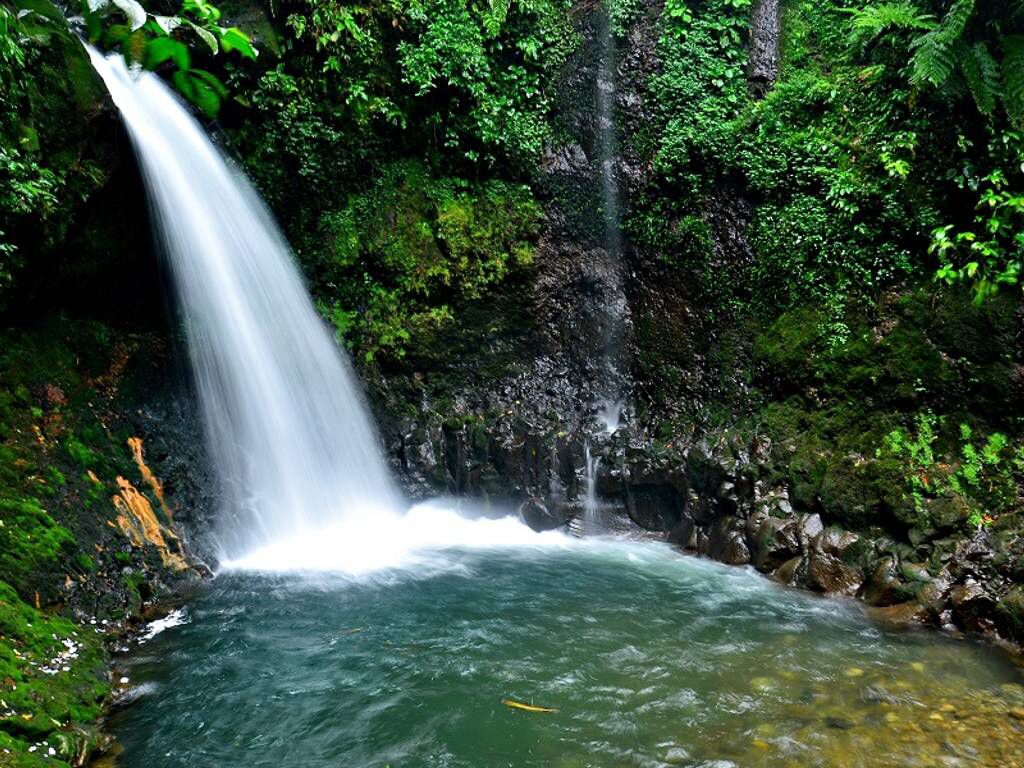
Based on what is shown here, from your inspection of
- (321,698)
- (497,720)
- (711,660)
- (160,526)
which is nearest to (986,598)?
(711,660)

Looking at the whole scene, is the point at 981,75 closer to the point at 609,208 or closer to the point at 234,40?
the point at 609,208

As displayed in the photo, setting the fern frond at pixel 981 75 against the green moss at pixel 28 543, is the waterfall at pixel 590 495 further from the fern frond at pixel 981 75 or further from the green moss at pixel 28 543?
the fern frond at pixel 981 75

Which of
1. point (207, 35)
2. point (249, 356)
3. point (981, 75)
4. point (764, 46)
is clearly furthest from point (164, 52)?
point (764, 46)

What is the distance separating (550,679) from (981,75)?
6.31 m

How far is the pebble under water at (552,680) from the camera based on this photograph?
11.7 ft

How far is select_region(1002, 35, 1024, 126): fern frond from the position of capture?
5.81 metres

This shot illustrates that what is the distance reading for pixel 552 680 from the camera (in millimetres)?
4242

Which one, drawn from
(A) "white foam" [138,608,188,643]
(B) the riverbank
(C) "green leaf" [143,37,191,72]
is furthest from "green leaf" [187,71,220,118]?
(A) "white foam" [138,608,188,643]

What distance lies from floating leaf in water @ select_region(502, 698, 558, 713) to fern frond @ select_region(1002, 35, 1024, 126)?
20.7 ft

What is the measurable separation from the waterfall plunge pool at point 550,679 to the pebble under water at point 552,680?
0.05 ft

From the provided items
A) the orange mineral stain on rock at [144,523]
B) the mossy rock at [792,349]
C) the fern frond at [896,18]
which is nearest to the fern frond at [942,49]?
the fern frond at [896,18]

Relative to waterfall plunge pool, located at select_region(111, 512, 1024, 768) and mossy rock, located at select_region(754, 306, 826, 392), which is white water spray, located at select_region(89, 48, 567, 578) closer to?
waterfall plunge pool, located at select_region(111, 512, 1024, 768)

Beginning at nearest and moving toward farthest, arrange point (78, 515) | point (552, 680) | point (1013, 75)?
point (552, 680) → point (78, 515) → point (1013, 75)

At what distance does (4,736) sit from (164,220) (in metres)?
4.94
